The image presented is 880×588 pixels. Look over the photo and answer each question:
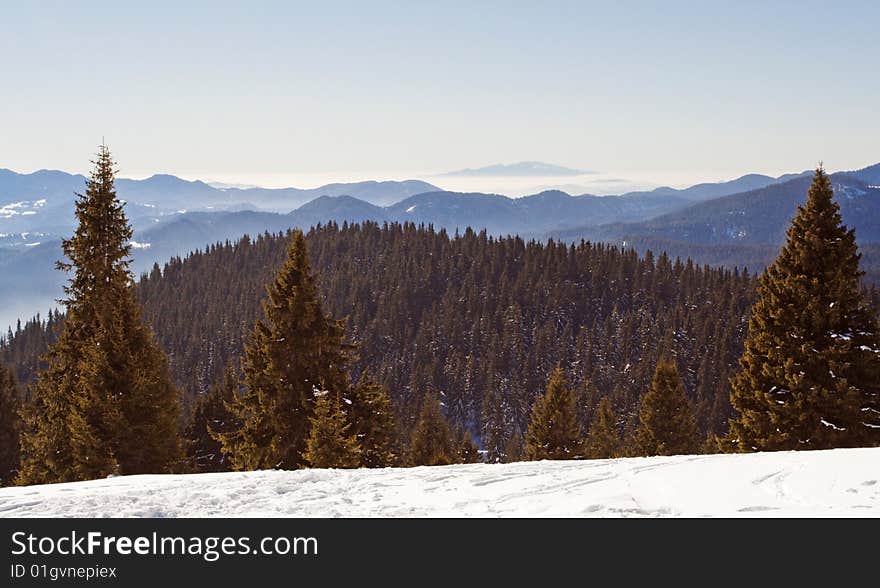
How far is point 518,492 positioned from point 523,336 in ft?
532

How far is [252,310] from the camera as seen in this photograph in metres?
195

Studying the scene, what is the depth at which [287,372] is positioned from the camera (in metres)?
23.8

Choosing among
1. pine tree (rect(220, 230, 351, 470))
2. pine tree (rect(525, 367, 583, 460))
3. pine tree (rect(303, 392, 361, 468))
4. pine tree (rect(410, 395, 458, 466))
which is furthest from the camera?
pine tree (rect(410, 395, 458, 466))

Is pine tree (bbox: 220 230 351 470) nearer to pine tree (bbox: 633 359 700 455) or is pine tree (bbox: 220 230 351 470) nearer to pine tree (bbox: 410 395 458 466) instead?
pine tree (bbox: 633 359 700 455)

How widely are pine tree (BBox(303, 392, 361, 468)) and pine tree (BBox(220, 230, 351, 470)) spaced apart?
1505 millimetres

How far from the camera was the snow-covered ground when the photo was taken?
779cm

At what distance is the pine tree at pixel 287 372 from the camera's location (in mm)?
23453

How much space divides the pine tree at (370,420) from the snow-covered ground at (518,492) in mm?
14348

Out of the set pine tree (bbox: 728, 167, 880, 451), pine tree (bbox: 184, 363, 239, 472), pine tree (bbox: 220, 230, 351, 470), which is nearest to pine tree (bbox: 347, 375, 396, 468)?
pine tree (bbox: 220, 230, 351, 470)


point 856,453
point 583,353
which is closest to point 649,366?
point 583,353

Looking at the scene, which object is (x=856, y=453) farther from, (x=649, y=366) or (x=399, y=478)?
(x=649, y=366)

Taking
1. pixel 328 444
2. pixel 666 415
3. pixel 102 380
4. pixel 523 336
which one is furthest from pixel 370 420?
pixel 523 336

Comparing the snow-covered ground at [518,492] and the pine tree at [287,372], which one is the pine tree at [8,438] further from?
the snow-covered ground at [518,492]
